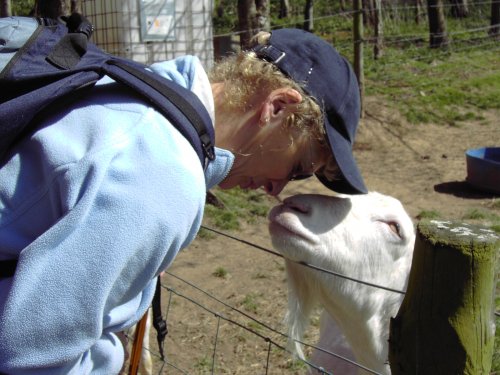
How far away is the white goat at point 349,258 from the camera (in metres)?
1.99

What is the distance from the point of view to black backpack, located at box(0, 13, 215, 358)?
1.07 m

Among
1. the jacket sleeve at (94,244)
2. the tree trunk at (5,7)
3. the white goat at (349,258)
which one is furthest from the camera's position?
the tree trunk at (5,7)

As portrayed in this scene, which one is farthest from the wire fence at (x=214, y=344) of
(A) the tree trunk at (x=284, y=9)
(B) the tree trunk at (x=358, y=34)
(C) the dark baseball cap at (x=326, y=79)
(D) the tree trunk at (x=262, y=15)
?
(A) the tree trunk at (x=284, y=9)

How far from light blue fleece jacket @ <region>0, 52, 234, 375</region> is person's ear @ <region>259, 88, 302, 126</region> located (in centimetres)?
29

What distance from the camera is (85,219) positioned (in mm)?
1010

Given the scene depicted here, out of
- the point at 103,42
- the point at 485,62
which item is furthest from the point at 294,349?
the point at 485,62

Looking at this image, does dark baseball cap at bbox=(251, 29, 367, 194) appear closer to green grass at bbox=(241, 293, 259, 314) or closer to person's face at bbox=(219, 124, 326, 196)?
person's face at bbox=(219, 124, 326, 196)

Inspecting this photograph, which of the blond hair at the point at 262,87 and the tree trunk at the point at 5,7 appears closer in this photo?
the blond hair at the point at 262,87

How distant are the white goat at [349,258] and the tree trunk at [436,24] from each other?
1026 centimetres

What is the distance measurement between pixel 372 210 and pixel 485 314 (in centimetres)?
88

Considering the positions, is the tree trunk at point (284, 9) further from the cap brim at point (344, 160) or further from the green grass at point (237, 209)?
the cap brim at point (344, 160)

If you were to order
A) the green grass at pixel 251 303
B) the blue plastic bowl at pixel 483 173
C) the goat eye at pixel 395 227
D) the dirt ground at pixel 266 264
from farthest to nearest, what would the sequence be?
1. the blue plastic bowl at pixel 483 173
2. the green grass at pixel 251 303
3. the dirt ground at pixel 266 264
4. the goat eye at pixel 395 227

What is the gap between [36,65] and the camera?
3.65 ft

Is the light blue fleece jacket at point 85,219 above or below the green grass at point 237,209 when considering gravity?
above
